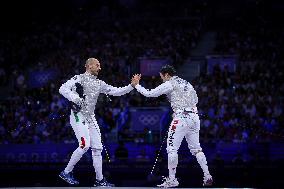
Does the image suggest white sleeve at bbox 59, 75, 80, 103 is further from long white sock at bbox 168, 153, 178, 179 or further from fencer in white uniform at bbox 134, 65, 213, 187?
long white sock at bbox 168, 153, 178, 179

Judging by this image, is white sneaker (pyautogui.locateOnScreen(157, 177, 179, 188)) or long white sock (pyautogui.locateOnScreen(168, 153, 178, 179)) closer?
white sneaker (pyautogui.locateOnScreen(157, 177, 179, 188))

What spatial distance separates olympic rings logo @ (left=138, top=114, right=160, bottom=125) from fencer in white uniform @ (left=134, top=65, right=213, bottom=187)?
706 cm

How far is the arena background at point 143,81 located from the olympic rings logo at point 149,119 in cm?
4

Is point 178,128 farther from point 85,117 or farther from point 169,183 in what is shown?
point 85,117

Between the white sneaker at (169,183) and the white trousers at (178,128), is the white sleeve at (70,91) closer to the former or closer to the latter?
the white trousers at (178,128)

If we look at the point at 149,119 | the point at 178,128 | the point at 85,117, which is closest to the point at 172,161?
the point at 178,128

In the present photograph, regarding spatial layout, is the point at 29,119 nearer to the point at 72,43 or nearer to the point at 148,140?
the point at 148,140

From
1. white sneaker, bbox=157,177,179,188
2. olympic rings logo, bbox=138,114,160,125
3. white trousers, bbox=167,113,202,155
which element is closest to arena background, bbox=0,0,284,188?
olympic rings logo, bbox=138,114,160,125

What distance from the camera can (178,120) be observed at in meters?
7.86

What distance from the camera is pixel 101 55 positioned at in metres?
20.1

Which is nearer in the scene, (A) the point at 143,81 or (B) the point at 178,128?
(B) the point at 178,128

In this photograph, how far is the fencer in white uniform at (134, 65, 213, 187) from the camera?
7.85m

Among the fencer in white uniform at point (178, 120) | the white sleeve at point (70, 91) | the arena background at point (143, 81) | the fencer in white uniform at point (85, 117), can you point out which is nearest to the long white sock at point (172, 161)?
the fencer in white uniform at point (178, 120)

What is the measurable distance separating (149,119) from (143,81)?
2483 millimetres
